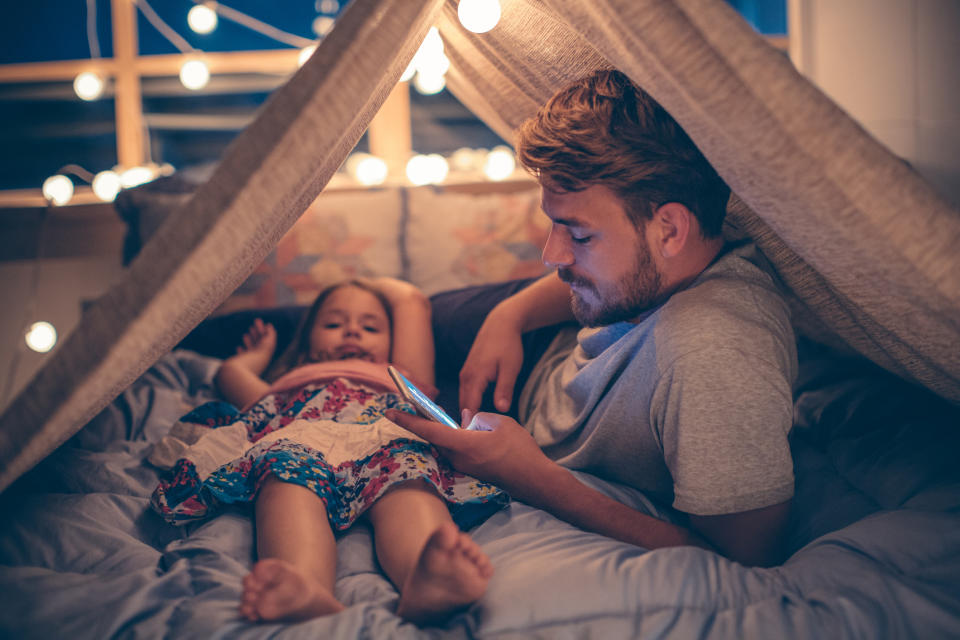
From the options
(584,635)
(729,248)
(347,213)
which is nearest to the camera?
(584,635)

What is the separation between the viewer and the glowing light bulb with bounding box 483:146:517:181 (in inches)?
104

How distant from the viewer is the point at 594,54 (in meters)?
1.01

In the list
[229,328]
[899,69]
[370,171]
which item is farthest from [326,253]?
[899,69]

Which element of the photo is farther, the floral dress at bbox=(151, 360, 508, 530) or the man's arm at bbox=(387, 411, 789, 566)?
the floral dress at bbox=(151, 360, 508, 530)

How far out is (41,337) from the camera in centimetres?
265

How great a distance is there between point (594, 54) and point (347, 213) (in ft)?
4.03

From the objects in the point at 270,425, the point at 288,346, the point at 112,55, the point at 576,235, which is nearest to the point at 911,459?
the point at 576,235

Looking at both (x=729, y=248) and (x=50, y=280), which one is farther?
(x=50, y=280)

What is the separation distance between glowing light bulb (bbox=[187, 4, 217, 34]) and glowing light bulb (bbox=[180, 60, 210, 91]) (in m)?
0.16

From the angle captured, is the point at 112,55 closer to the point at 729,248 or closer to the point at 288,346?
the point at 288,346

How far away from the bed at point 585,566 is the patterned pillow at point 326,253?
915 mm

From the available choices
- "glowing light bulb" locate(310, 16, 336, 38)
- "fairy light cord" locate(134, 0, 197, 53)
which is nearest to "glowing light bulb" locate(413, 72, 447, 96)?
"glowing light bulb" locate(310, 16, 336, 38)

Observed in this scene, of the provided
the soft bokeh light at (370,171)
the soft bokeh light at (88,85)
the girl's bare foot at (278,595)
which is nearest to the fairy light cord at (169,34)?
the soft bokeh light at (88,85)

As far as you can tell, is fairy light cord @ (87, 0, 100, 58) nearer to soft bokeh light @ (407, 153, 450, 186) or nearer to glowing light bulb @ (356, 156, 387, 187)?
glowing light bulb @ (356, 156, 387, 187)
